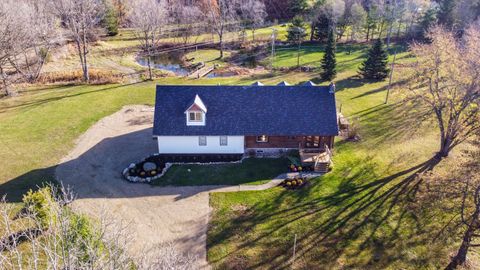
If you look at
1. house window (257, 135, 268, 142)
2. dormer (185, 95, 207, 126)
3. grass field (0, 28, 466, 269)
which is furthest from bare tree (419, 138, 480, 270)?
dormer (185, 95, 207, 126)

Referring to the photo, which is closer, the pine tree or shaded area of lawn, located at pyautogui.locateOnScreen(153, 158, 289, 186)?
shaded area of lawn, located at pyautogui.locateOnScreen(153, 158, 289, 186)

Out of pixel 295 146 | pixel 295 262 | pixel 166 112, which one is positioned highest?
pixel 166 112

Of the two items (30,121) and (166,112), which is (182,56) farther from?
(166,112)

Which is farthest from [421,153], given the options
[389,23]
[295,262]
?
[389,23]

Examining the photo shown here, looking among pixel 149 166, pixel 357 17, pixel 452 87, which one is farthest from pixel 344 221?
pixel 357 17

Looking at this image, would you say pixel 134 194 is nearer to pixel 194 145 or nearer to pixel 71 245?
pixel 194 145

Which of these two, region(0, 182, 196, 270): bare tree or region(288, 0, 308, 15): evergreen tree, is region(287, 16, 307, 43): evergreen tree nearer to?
region(288, 0, 308, 15): evergreen tree
